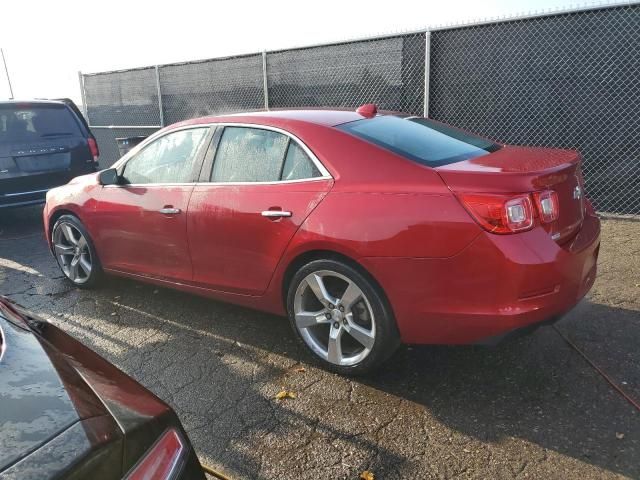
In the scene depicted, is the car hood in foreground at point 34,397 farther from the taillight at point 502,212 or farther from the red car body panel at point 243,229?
the taillight at point 502,212

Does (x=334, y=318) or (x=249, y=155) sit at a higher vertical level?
(x=249, y=155)

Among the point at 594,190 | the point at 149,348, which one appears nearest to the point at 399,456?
the point at 149,348

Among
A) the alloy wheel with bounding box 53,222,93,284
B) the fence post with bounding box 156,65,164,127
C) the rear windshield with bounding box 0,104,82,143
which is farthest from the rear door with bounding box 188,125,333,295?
the fence post with bounding box 156,65,164,127

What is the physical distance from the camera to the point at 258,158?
11.5 ft

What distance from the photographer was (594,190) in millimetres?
6555

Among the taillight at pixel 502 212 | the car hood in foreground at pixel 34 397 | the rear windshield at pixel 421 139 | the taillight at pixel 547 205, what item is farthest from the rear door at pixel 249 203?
the car hood in foreground at pixel 34 397

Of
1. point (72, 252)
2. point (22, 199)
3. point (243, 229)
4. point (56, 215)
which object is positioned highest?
point (243, 229)

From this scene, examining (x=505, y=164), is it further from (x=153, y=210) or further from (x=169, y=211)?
(x=153, y=210)

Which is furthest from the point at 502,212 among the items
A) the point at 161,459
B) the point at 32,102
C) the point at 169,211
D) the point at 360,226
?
the point at 32,102

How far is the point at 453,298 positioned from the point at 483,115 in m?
→ 4.92

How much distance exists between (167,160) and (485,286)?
8.51 ft

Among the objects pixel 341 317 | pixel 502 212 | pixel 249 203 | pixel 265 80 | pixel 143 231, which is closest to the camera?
pixel 502 212

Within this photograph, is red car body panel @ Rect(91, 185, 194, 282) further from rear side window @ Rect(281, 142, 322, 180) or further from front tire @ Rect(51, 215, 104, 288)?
rear side window @ Rect(281, 142, 322, 180)

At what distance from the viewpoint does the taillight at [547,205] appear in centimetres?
264
